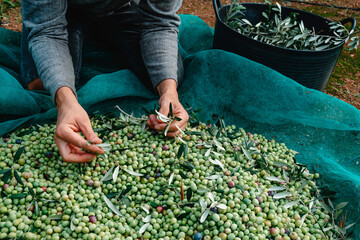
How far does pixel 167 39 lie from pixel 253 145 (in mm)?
979

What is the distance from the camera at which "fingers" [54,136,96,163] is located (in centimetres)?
152

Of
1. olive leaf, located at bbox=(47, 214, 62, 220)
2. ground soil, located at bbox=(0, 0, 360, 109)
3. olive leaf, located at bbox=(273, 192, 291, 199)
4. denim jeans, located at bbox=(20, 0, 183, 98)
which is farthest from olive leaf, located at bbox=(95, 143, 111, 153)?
ground soil, located at bbox=(0, 0, 360, 109)

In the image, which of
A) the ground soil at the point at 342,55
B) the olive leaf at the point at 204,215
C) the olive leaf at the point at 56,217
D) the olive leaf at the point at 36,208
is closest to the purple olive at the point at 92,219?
the olive leaf at the point at 56,217

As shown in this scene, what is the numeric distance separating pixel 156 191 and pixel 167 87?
2.46 ft

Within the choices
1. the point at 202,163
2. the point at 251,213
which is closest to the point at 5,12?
the point at 202,163

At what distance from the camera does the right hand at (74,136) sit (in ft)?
4.82

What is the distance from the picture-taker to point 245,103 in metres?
2.26

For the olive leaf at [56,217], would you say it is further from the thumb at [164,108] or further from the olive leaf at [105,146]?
the thumb at [164,108]

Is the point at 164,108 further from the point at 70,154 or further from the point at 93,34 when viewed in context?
the point at 93,34

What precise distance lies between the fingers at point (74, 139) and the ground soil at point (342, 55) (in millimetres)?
2682

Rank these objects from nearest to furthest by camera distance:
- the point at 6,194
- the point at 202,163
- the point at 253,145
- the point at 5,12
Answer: the point at 6,194 < the point at 202,163 < the point at 253,145 < the point at 5,12

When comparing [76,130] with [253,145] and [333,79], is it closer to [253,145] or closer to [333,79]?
[253,145]

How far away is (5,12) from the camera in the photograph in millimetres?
4082

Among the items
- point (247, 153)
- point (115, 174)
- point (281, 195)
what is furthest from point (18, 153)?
point (281, 195)
